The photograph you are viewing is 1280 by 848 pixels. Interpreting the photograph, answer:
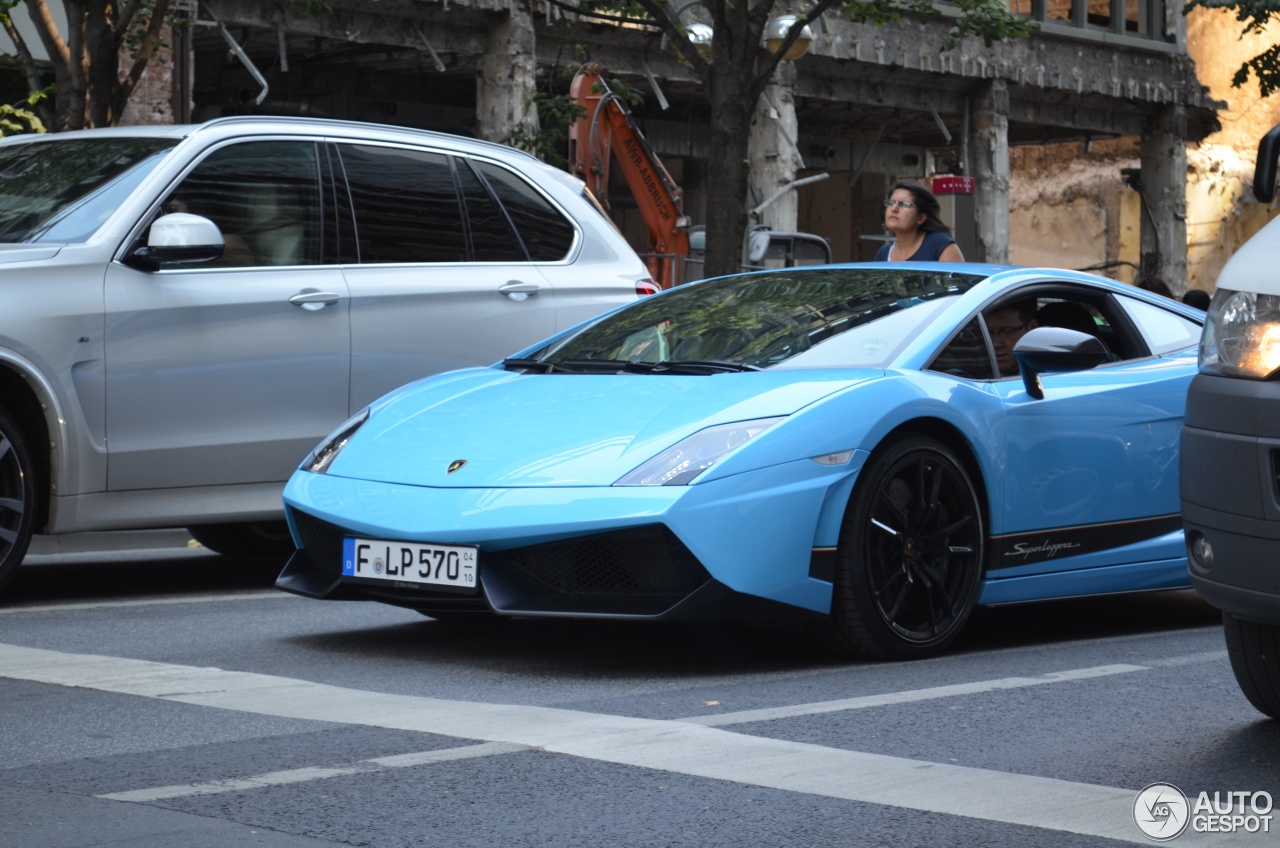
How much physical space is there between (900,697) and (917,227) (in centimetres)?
535

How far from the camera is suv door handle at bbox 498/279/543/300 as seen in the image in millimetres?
8531

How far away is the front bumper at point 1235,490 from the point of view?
167 inches

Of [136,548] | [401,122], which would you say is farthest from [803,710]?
[401,122]

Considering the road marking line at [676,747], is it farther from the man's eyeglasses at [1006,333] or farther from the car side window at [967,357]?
the man's eyeglasses at [1006,333]

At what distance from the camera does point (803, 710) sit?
5.14 meters

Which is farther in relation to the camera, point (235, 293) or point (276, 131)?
point (276, 131)

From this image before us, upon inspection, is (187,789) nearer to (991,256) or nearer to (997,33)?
(997,33)

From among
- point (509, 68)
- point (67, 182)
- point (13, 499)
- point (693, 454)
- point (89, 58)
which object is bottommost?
point (13, 499)

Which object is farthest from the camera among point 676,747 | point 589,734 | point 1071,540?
point 1071,540

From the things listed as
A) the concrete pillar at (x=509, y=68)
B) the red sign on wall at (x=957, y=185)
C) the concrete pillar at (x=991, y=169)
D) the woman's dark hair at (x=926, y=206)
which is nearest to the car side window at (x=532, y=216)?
the woman's dark hair at (x=926, y=206)

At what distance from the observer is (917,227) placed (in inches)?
408

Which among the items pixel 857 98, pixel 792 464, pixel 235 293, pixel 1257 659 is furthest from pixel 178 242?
pixel 857 98

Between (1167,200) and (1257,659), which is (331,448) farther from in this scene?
(1167,200)

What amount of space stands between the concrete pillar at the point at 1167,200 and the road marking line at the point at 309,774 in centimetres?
3314
